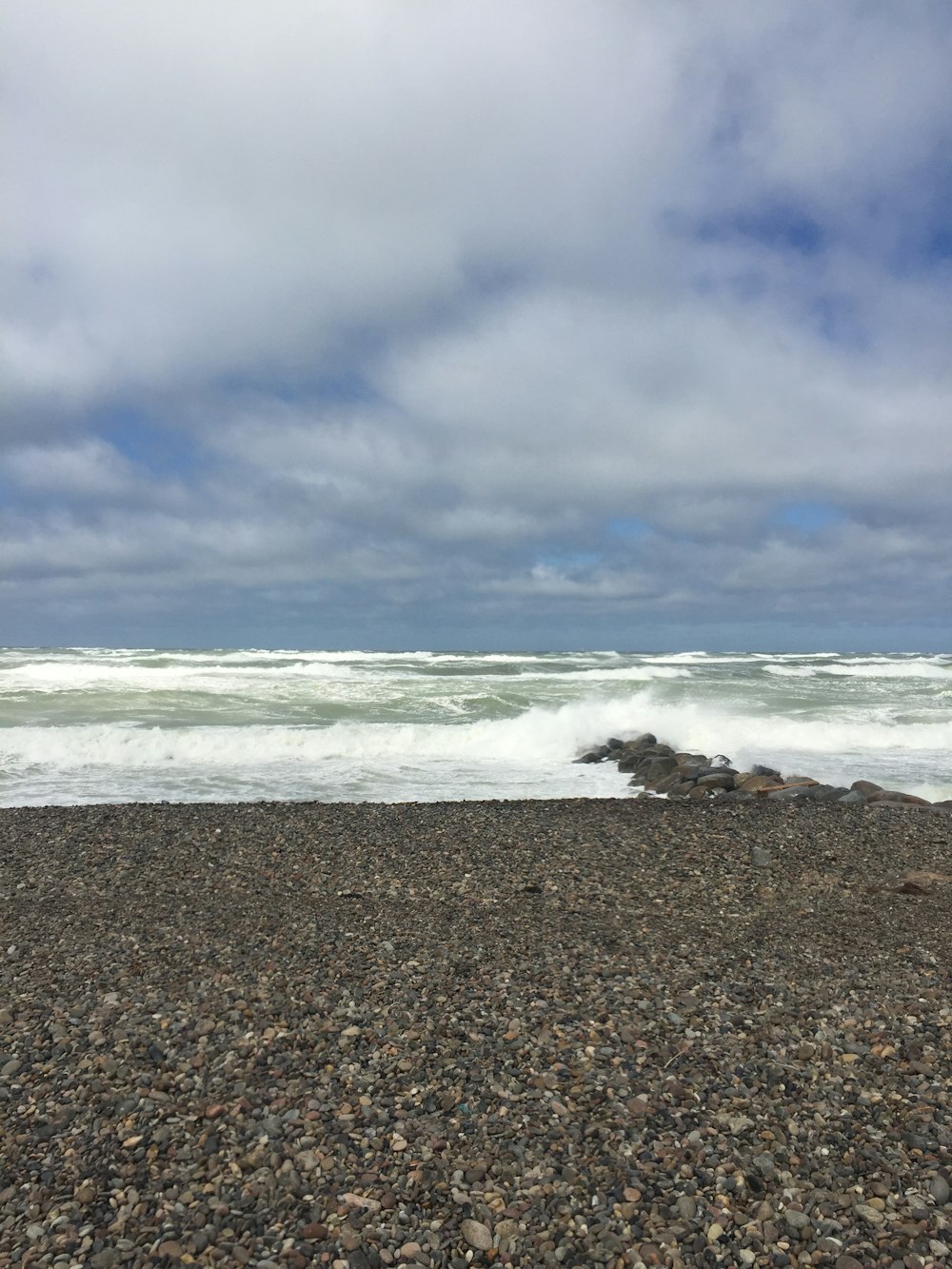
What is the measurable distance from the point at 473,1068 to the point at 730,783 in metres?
9.79

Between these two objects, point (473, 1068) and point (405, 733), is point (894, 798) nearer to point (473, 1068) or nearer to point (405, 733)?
point (473, 1068)

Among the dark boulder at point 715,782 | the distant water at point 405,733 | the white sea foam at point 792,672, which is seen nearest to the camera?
the dark boulder at point 715,782

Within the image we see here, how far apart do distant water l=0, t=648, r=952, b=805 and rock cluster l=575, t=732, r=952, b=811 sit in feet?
2.06

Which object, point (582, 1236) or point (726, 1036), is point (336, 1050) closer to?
point (582, 1236)

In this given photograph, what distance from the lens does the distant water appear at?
13320mm

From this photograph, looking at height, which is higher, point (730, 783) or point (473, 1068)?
point (730, 783)

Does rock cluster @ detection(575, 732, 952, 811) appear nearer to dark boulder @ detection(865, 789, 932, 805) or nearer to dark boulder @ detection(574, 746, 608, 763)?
dark boulder @ detection(865, 789, 932, 805)

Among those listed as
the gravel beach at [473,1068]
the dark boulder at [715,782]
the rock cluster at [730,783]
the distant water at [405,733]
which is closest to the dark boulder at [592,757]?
the distant water at [405,733]

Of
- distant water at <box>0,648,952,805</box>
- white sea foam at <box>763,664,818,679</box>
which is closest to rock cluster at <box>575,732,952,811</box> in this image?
distant water at <box>0,648,952,805</box>

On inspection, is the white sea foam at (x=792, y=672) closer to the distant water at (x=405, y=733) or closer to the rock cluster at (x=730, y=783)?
the distant water at (x=405, y=733)

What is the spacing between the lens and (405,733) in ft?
57.9

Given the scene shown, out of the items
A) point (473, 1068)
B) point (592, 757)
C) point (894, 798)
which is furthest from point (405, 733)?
point (473, 1068)

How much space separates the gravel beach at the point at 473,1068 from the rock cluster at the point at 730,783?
4189 mm

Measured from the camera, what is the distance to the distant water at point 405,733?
13.3m
